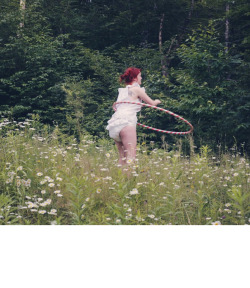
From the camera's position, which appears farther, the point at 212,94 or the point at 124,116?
the point at 212,94

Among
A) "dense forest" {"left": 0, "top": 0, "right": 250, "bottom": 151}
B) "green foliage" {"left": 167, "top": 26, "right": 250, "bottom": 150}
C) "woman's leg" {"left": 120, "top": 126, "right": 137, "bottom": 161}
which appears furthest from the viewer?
"dense forest" {"left": 0, "top": 0, "right": 250, "bottom": 151}

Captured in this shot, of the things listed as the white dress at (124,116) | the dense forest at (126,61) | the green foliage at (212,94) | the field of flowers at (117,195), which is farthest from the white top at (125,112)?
the dense forest at (126,61)

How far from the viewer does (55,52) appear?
973cm

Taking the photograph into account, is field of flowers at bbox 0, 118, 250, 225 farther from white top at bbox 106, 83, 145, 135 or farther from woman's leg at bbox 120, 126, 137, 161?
white top at bbox 106, 83, 145, 135

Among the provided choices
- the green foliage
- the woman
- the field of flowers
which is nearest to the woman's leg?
the woman

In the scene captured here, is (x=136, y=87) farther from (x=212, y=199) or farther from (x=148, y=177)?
(x=212, y=199)

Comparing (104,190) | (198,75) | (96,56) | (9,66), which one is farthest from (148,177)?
(9,66)

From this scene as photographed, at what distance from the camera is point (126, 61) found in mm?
8891

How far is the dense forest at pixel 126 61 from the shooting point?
22.4 feet

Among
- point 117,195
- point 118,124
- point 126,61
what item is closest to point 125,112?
point 118,124

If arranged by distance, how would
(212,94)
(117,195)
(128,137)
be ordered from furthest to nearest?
(212,94)
(128,137)
(117,195)

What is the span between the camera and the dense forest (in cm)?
681

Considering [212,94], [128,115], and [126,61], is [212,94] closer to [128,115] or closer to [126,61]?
[126,61]

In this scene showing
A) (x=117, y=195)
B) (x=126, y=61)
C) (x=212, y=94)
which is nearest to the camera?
(x=117, y=195)
